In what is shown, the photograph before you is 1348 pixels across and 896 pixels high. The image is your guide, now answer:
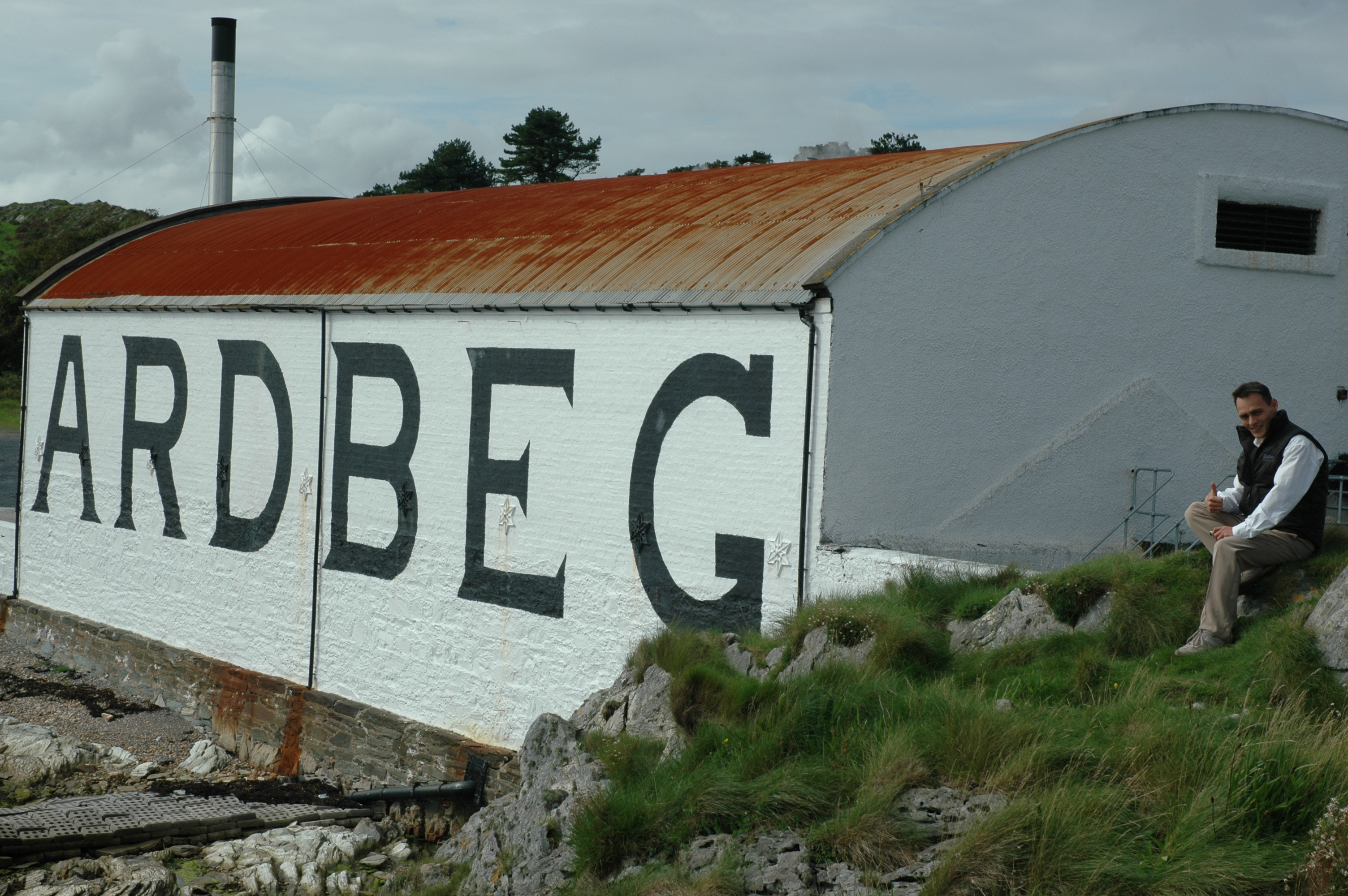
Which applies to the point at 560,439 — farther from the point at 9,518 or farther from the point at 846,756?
the point at 9,518

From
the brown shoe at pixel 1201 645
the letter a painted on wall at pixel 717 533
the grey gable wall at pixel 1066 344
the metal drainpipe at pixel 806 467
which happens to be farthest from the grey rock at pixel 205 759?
the brown shoe at pixel 1201 645

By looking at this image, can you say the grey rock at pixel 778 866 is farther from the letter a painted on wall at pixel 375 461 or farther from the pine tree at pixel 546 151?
the pine tree at pixel 546 151

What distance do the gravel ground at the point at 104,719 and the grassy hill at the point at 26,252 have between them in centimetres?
2131

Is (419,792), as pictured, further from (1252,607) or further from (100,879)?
(1252,607)

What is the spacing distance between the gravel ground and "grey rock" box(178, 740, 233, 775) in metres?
0.11

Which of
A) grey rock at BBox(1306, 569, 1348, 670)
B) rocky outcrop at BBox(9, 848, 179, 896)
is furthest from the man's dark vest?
rocky outcrop at BBox(9, 848, 179, 896)

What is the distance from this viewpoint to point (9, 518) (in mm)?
18719

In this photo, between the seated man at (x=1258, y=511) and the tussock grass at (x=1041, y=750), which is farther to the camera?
the seated man at (x=1258, y=511)

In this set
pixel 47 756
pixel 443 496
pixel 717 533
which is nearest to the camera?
pixel 717 533

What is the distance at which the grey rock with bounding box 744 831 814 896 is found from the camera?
5500 millimetres

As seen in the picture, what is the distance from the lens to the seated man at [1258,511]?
7.00 m

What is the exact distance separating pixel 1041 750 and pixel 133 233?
16.8m

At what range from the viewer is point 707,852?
5820 millimetres

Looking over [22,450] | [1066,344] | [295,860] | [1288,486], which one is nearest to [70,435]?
[22,450]
